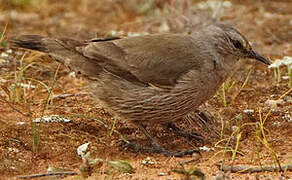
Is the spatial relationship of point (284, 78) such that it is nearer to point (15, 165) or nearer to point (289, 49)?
point (289, 49)

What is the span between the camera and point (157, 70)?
4898 mm

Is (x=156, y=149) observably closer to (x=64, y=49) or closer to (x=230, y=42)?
(x=230, y=42)

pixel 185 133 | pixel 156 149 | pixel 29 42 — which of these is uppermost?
pixel 29 42

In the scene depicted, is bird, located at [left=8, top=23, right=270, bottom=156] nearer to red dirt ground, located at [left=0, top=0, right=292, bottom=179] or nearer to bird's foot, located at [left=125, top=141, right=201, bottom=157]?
bird's foot, located at [left=125, top=141, right=201, bottom=157]

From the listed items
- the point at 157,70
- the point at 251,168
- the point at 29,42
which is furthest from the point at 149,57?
the point at 251,168

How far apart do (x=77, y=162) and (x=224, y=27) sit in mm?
2030

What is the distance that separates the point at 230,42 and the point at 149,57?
845 mm

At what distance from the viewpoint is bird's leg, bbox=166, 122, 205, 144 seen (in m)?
5.17

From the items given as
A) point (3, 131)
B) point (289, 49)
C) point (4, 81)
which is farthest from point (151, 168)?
point (289, 49)

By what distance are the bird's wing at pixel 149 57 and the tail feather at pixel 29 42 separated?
1.77 feet

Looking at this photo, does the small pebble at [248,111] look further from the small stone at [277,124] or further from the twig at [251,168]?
the twig at [251,168]

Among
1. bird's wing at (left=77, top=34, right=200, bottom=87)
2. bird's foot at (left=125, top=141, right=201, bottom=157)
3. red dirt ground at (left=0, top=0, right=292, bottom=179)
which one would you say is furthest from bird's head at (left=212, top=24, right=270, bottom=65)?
bird's foot at (left=125, top=141, right=201, bottom=157)

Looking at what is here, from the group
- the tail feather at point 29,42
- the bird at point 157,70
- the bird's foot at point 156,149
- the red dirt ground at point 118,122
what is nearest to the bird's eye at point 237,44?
the bird at point 157,70

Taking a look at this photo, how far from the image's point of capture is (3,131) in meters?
4.83
